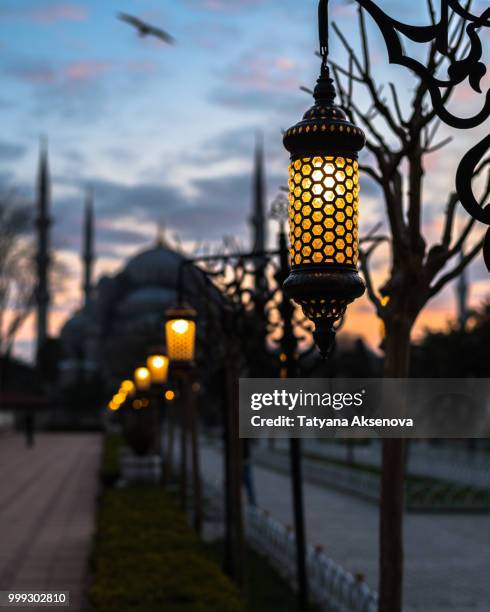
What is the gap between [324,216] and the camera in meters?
→ 3.15

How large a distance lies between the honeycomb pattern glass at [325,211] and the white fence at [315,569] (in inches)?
284

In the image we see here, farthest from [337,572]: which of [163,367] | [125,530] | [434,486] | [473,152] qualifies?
[434,486]

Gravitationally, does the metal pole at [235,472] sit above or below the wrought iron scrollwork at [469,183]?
below

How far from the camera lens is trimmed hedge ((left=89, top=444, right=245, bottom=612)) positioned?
812cm

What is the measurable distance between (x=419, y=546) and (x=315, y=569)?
209 inches

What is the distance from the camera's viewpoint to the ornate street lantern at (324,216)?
3148 mm

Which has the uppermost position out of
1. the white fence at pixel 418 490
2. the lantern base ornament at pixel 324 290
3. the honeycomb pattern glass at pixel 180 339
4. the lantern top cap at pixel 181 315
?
the lantern top cap at pixel 181 315

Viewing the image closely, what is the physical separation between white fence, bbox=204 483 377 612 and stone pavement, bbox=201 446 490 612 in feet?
3.72

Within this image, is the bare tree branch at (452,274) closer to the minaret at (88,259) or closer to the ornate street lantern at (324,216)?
the ornate street lantern at (324,216)

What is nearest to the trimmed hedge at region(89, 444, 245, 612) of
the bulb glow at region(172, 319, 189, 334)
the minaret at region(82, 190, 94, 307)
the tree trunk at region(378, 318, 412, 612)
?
the tree trunk at region(378, 318, 412, 612)

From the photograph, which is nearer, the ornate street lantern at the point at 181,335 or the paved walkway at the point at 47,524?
the ornate street lantern at the point at 181,335

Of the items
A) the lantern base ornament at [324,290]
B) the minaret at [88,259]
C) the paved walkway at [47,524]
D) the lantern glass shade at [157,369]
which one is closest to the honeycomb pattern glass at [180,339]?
the paved walkway at [47,524]

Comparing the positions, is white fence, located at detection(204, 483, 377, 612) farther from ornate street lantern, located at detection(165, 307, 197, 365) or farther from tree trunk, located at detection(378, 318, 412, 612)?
ornate street lantern, located at detection(165, 307, 197, 365)

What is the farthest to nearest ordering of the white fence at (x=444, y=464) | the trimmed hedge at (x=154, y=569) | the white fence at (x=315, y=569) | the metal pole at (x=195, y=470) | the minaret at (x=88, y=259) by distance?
the minaret at (x=88, y=259) < the white fence at (x=444, y=464) < the metal pole at (x=195, y=470) < the white fence at (x=315, y=569) < the trimmed hedge at (x=154, y=569)
